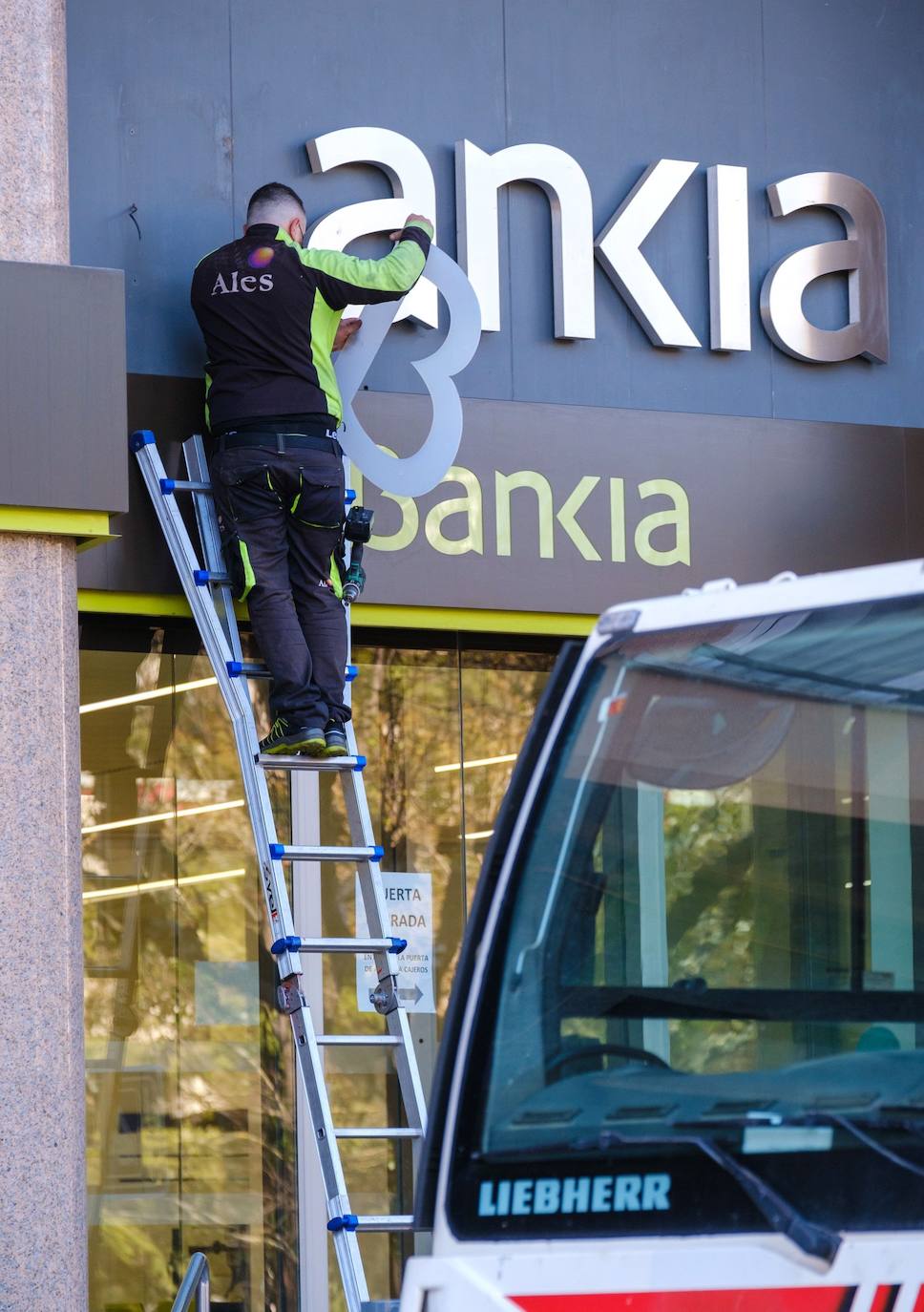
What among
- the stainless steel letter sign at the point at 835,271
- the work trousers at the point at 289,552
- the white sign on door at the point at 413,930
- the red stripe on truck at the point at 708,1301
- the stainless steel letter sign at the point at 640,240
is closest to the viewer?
the red stripe on truck at the point at 708,1301

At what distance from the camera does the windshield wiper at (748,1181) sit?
3365mm

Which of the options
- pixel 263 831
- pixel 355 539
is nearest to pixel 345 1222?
pixel 263 831

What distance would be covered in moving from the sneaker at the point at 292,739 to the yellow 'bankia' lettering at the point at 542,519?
143 centimetres

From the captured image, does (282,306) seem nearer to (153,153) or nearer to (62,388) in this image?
(62,388)

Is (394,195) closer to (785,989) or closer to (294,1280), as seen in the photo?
(294,1280)

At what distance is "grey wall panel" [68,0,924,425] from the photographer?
820cm

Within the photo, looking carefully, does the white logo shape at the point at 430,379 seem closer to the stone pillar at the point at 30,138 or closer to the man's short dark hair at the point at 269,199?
the man's short dark hair at the point at 269,199

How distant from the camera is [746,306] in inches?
360

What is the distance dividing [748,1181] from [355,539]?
4.60m

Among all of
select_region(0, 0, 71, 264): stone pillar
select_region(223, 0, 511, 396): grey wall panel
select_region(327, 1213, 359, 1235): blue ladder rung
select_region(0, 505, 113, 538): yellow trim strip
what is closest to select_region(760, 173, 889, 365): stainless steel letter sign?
select_region(223, 0, 511, 396): grey wall panel

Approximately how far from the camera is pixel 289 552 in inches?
298

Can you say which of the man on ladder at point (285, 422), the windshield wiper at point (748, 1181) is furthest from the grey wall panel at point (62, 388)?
the windshield wiper at point (748, 1181)

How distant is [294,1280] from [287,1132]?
1.94ft

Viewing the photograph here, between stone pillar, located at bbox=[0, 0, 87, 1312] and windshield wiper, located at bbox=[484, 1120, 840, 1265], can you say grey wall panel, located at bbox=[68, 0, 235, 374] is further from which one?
windshield wiper, located at bbox=[484, 1120, 840, 1265]
